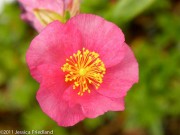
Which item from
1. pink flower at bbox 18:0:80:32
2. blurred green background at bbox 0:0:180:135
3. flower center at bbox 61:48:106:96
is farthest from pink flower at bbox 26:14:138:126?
blurred green background at bbox 0:0:180:135

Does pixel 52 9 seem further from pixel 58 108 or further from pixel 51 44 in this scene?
pixel 58 108

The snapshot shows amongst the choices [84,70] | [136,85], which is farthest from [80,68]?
[136,85]

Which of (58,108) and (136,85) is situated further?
(136,85)

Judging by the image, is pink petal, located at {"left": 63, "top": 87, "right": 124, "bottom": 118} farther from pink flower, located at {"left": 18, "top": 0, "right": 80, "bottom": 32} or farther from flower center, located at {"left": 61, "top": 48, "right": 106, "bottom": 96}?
pink flower, located at {"left": 18, "top": 0, "right": 80, "bottom": 32}

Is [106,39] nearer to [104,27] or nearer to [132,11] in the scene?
[104,27]

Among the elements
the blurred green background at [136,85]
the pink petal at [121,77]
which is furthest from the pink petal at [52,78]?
the blurred green background at [136,85]

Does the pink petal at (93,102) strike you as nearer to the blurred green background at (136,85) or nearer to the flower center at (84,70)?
the flower center at (84,70)
